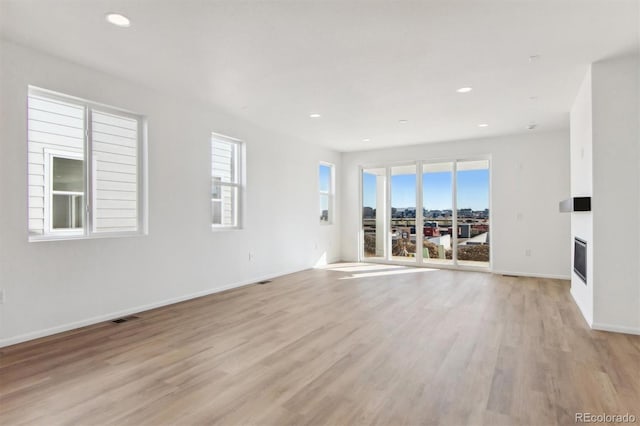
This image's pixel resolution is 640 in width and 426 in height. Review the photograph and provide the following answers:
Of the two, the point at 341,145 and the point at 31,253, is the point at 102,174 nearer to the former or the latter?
the point at 31,253

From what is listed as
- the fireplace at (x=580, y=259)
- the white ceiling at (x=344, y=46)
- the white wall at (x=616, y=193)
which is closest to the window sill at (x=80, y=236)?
the white ceiling at (x=344, y=46)

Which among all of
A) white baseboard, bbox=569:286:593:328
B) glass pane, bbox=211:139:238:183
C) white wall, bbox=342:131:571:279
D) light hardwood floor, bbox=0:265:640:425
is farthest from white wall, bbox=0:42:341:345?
white baseboard, bbox=569:286:593:328

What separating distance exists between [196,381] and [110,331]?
61.1 inches

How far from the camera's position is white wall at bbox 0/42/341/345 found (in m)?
3.06

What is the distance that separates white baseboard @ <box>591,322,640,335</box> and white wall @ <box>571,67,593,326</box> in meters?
0.07

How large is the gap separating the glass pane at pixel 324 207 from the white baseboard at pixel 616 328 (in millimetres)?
5368

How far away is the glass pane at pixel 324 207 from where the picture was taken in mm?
8008

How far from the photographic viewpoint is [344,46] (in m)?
3.07

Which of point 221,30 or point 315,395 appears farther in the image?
point 221,30

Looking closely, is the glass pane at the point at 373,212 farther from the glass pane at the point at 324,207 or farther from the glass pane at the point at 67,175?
the glass pane at the point at 67,175

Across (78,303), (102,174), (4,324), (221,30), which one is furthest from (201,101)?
(4,324)

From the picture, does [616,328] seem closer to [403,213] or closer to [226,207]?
[403,213]

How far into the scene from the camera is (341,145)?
761 cm

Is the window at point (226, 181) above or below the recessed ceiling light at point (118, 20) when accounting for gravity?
below
